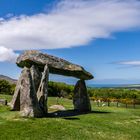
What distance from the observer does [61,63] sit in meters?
36.2

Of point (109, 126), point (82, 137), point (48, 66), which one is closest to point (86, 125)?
point (109, 126)

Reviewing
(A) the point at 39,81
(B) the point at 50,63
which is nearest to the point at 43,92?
(B) the point at 50,63

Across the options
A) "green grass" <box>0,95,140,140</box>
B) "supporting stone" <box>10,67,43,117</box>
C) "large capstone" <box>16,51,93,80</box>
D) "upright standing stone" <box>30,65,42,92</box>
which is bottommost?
"green grass" <box>0,95,140,140</box>

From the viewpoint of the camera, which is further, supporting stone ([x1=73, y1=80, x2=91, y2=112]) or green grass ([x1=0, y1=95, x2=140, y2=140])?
supporting stone ([x1=73, y1=80, x2=91, y2=112])

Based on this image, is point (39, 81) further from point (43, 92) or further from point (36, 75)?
point (43, 92)

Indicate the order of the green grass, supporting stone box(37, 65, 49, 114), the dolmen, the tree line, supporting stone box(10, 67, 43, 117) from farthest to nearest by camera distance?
the tree line → supporting stone box(37, 65, 49, 114) → the dolmen → supporting stone box(10, 67, 43, 117) → the green grass

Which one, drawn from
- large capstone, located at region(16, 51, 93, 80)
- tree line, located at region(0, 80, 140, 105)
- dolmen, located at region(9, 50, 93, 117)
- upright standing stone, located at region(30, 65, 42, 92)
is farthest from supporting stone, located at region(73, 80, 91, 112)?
tree line, located at region(0, 80, 140, 105)

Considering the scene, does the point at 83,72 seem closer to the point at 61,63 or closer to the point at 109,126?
the point at 61,63

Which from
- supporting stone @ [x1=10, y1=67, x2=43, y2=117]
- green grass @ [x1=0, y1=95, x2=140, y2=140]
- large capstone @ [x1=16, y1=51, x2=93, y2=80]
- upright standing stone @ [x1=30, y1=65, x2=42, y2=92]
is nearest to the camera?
green grass @ [x1=0, y1=95, x2=140, y2=140]

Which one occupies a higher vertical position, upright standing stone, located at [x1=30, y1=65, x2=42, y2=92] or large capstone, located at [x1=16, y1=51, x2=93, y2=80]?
large capstone, located at [x1=16, y1=51, x2=93, y2=80]

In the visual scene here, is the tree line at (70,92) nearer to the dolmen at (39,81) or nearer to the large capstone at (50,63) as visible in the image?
the dolmen at (39,81)

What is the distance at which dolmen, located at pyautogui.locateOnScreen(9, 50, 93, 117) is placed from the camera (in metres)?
31.0

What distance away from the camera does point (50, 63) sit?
116 ft

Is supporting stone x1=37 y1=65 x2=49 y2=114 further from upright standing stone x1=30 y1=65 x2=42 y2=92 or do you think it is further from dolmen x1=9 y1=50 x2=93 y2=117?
upright standing stone x1=30 y1=65 x2=42 y2=92
